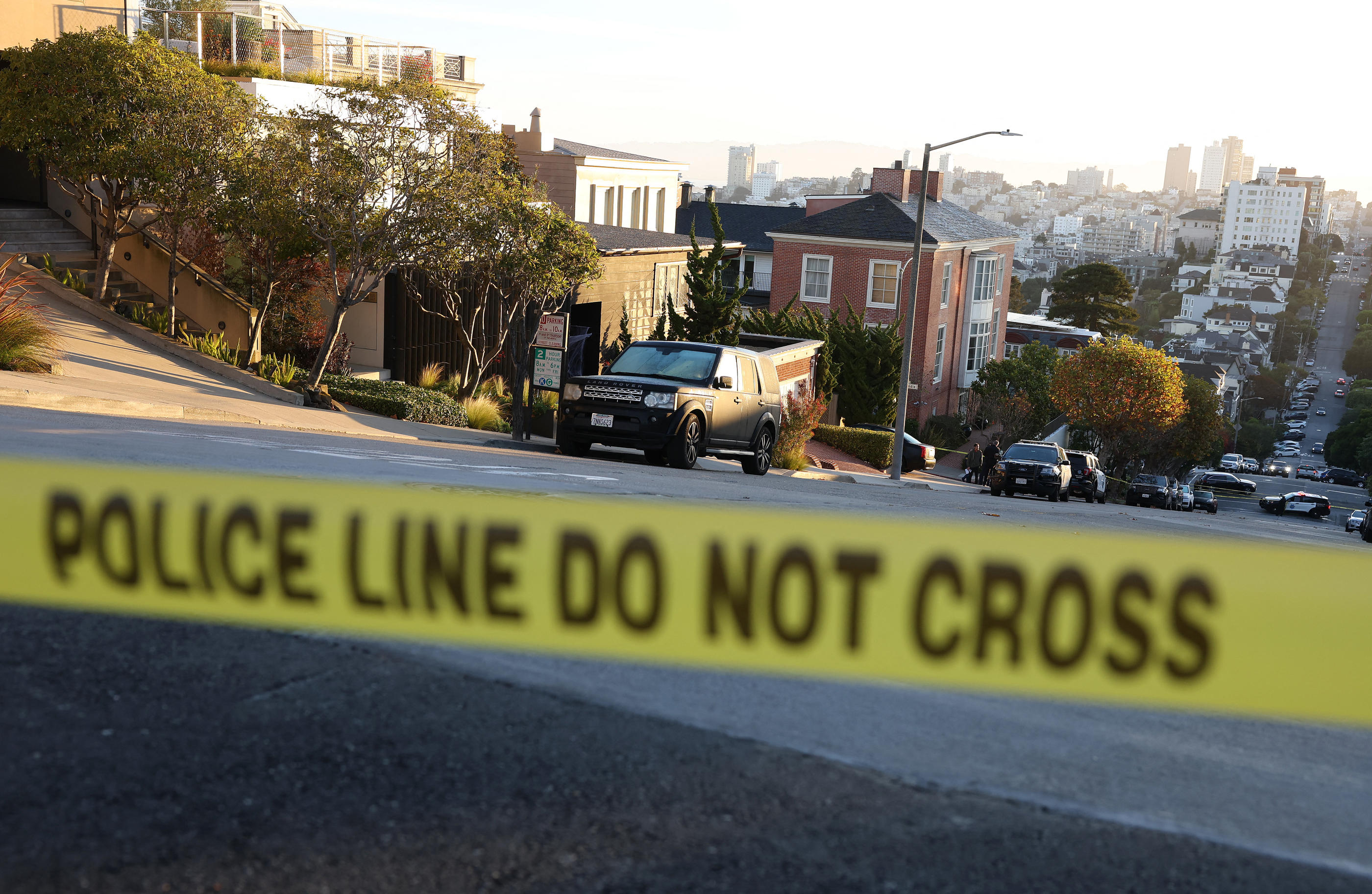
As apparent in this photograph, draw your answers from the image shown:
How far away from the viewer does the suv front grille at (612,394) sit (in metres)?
16.7

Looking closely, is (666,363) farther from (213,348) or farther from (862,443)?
(862,443)

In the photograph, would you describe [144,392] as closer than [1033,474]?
Yes

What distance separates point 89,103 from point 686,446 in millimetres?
11511

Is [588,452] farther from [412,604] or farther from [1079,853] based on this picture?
[1079,853]

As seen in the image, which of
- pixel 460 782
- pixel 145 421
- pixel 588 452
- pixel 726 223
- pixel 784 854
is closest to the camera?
pixel 784 854

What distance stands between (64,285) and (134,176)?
3.80m

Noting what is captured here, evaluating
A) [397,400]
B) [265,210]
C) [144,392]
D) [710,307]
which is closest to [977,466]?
[710,307]

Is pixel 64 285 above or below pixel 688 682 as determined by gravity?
above

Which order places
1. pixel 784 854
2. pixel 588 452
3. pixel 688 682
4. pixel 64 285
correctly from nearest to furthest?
pixel 784 854 → pixel 688 682 → pixel 588 452 → pixel 64 285

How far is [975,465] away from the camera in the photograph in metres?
42.2

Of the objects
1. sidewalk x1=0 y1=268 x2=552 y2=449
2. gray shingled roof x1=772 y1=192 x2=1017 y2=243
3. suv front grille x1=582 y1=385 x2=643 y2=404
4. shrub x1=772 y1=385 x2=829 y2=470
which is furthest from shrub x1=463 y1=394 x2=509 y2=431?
gray shingled roof x1=772 y1=192 x2=1017 y2=243

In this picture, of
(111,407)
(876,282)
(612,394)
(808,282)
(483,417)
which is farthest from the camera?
(808,282)

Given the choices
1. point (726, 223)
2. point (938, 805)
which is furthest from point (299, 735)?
point (726, 223)

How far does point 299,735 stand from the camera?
4.62m
